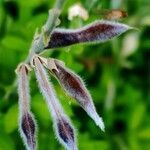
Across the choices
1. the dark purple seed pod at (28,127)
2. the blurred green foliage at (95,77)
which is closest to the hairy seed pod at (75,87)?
the dark purple seed pod at (28,127)

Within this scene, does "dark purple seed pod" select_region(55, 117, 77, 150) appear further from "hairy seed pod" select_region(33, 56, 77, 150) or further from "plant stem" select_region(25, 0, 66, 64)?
"plant stem" select_region(25, 0, 66, 64)

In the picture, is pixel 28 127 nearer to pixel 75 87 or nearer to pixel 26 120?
pixel 26 120

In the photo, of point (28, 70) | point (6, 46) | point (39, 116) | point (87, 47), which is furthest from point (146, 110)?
point (28, 70)

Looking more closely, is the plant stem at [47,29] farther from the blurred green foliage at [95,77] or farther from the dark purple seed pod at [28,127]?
the blurred green foliage at [95,77]

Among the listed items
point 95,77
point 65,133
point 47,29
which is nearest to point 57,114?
point 65,133

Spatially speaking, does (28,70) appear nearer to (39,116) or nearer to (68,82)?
(68,82)

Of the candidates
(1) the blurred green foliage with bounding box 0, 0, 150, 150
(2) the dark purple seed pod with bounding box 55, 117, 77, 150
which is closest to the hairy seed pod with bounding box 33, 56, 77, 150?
(2) the dark purple seed pod with bounding box 55, 117, 77, 150
